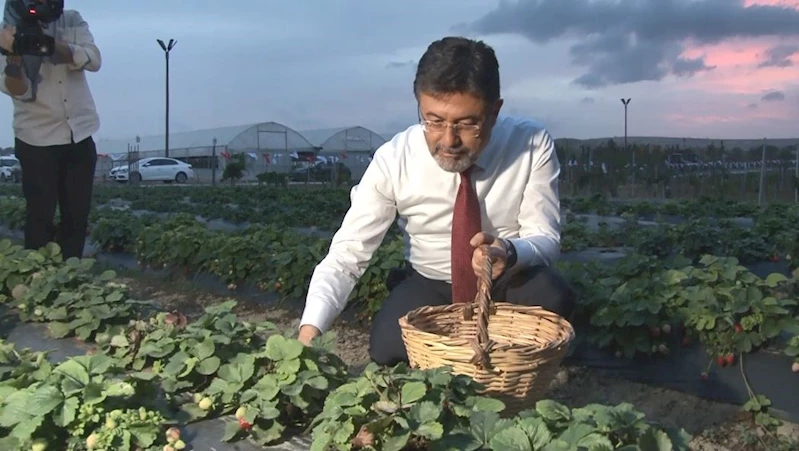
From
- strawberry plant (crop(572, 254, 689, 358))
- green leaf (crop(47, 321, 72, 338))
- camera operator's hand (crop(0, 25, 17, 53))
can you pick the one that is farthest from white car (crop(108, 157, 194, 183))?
strawberry plant (crop(572, 254, 689, 358))

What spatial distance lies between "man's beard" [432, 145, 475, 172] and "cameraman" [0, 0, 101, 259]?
8.44 ft

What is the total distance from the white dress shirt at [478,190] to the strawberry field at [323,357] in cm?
48

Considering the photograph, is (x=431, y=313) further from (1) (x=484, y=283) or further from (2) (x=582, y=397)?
(2) (x=582, y=397)

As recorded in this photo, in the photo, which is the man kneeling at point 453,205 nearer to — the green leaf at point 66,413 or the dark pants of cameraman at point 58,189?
the green leaf at point 66,413

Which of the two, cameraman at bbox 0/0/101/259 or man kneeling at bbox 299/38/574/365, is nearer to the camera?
man kneeling at bbox 299/38/574/365

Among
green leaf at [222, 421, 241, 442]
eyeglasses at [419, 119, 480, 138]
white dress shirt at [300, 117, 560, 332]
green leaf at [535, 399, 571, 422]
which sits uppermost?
eyeglasses at [419, 119, 480, 138]

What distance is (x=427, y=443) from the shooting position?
160 cm

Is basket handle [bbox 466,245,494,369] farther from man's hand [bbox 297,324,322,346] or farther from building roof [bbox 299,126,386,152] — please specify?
building roof [bbox 299,126,386,152]

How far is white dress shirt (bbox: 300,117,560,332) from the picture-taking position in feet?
8.79

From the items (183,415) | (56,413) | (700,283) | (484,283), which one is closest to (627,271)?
(700,283)

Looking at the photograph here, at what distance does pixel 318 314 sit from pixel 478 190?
2.38ft

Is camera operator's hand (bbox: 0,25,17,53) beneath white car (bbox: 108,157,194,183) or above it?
above

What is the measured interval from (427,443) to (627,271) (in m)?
2.28

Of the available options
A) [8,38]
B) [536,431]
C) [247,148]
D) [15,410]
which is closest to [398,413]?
[536,431]
